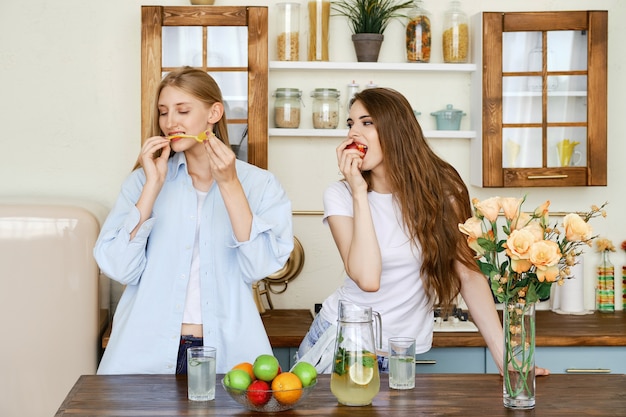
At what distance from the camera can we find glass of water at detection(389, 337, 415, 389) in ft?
6.77

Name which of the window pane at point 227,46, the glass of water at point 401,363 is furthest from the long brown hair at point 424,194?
the window pane at point 227,46

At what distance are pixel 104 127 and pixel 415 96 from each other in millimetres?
1288

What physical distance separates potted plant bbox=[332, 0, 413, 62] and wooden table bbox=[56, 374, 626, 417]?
178 cm

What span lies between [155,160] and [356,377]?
1.00 m

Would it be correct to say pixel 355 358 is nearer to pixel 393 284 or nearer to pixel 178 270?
pixel 393 284

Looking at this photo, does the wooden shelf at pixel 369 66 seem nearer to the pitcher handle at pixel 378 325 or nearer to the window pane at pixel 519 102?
the window pane at pixel 519 102

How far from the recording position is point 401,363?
6.82 ft

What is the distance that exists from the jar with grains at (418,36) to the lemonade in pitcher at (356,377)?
200 centimetres

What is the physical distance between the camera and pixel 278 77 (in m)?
3.76

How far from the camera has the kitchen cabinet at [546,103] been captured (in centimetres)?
359

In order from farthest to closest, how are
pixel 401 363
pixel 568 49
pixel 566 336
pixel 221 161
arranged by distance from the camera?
pixel 568 49, pixel 566 336, pixel 221 161, pixel 401 363

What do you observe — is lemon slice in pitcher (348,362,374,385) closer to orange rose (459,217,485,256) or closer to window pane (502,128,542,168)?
orange rose (459,217,485,256)

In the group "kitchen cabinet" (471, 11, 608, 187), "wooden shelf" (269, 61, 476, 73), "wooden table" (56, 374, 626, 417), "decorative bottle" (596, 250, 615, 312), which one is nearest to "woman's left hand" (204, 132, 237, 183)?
"wooden table" (56, 374, 626, 417)

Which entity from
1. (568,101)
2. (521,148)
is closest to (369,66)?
(521,148)
